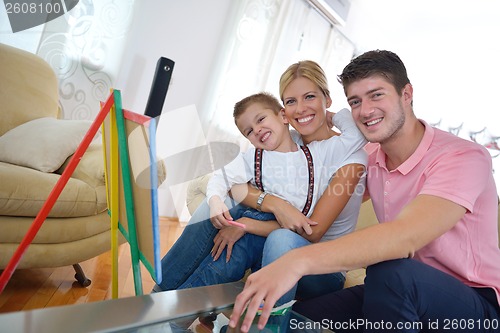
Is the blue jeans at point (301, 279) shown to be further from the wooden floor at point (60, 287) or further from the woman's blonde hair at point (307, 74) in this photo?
the wooden floor at point (60, 287)

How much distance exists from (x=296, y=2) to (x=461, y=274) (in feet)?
9.72

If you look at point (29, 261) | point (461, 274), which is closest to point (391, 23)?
point (461, 274)

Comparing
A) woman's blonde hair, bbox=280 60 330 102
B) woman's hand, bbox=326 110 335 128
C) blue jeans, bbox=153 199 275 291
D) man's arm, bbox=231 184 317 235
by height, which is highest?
woman's blonde hair, bbox=280 60 330 102

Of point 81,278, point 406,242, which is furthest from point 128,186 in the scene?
point 81,278

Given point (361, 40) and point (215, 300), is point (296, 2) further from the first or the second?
point (215, 300)

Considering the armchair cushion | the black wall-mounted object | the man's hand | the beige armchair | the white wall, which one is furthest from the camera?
the white wall

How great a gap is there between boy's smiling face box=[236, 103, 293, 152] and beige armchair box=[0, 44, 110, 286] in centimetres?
60

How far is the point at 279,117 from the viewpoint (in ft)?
4.66

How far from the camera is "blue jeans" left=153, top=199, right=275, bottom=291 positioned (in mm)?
1181

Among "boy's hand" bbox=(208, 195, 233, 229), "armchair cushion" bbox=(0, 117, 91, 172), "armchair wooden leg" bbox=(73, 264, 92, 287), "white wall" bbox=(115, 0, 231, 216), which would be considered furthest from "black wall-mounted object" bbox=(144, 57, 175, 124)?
"white wall" bbox=(115, 0, 231, 216)

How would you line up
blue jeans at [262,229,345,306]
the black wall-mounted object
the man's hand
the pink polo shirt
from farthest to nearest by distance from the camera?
1. the black wall-mounted object
2. blue jeans at [262,229,345,306]
3. the pink polo shirt
4. the man's hand

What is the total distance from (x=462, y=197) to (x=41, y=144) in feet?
4.80

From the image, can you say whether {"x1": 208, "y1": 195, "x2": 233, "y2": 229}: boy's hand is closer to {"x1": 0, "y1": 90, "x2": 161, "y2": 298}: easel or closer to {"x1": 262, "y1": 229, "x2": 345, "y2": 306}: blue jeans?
{"x1": 262, "y1": 229, "x2": 345, "y2": 306}: blue jeans

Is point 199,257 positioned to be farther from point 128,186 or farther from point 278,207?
point 128,186
